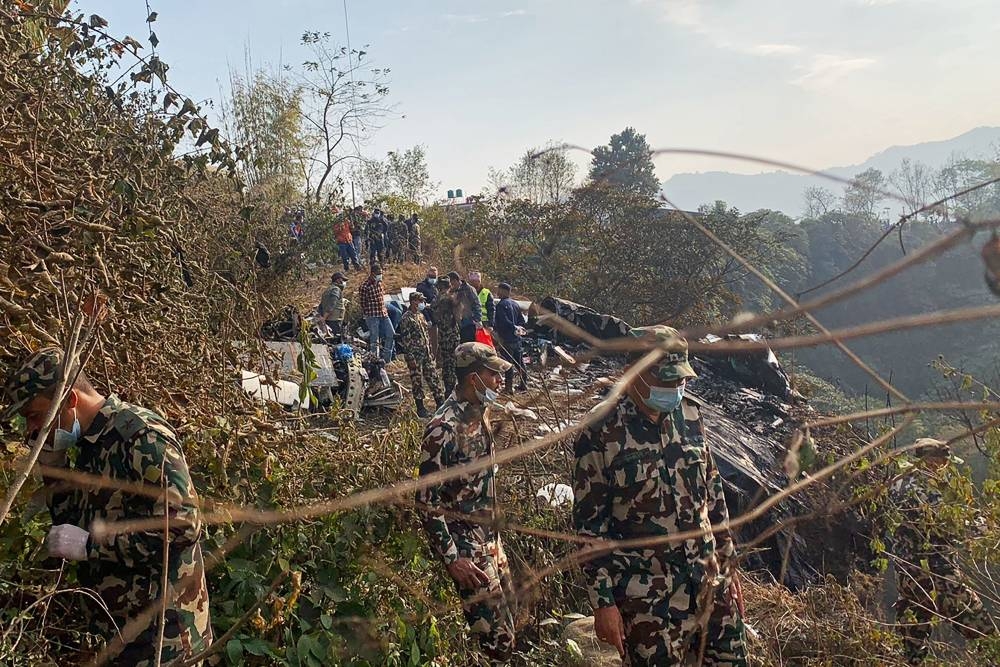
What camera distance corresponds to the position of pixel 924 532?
3.03m

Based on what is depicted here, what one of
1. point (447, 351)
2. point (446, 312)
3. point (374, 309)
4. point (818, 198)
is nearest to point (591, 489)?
point (446, 312)

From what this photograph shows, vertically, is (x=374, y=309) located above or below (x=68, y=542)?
above

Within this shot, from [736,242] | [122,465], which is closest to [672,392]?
[122,465]

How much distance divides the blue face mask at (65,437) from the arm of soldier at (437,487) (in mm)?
1260

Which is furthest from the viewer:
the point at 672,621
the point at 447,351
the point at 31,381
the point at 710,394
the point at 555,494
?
the point at 710,394

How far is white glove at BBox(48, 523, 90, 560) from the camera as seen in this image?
1.83 meters

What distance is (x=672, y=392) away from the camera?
2.51 metres

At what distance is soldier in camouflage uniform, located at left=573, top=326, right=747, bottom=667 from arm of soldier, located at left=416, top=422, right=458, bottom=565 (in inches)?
22.4

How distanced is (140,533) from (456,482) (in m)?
1.30

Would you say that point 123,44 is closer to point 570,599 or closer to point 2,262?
point 2,262

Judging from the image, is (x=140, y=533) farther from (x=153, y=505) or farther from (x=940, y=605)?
(x=940, y=605)

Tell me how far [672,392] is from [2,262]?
243cm

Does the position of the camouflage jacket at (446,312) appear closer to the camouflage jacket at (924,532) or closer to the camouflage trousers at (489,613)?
the camouflage trousers at (489,613)

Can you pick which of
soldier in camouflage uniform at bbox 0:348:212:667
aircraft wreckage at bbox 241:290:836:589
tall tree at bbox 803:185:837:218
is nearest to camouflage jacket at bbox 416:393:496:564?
aircraft wreckage at bbox 241:290:836:589
